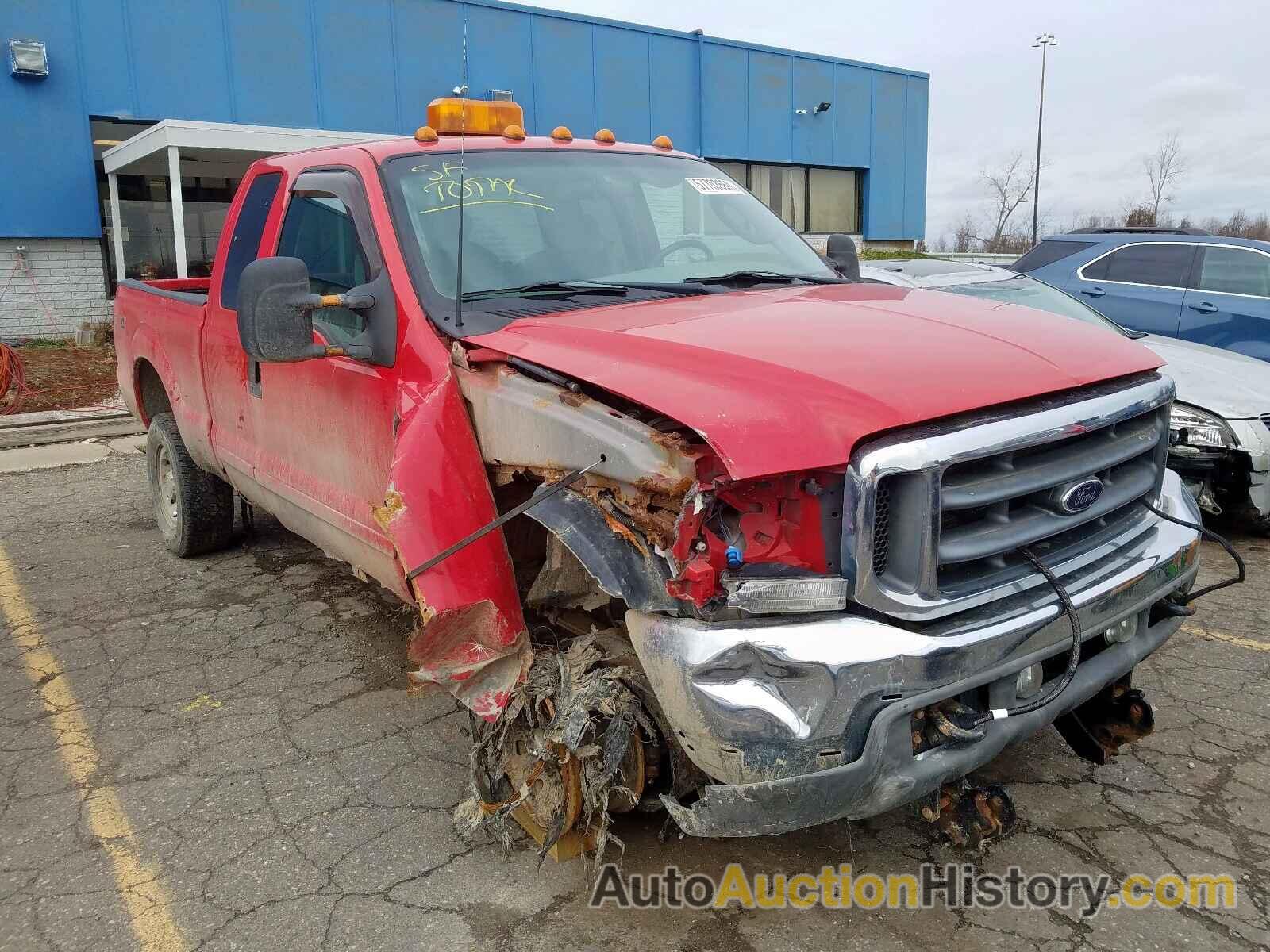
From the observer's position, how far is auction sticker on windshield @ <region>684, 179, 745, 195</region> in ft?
13.6

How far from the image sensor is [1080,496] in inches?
98.7

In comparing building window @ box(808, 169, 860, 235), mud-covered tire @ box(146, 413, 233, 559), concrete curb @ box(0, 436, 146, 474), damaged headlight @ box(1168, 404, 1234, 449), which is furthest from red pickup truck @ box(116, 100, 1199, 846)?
building window @ box(808, 169, 860, 235)

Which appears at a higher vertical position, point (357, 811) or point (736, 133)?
point (736, 133)

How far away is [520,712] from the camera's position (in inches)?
108

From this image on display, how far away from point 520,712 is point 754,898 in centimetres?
81

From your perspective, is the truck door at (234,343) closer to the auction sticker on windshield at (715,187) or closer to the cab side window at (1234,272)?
the auction sticker on windshield at (715,187)

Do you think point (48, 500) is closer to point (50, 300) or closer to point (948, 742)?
point (948, 742)

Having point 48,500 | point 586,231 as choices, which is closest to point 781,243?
point 586,231

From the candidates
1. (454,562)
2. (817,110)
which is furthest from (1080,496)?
(817,110)

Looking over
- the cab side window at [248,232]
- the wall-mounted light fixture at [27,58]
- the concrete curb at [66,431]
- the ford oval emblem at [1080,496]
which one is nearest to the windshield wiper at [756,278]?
the ford oval emblem at [1080,496]

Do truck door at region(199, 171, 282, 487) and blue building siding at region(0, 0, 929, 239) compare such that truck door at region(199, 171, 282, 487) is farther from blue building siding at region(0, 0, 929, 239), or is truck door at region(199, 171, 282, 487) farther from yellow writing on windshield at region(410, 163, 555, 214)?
blue building siding at region(0, 0, 929, 239)

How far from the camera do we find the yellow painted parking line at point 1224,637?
4.35 meters

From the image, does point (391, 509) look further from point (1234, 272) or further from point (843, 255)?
point (1234, 272)

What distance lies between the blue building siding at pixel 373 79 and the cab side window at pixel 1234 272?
9597mm
